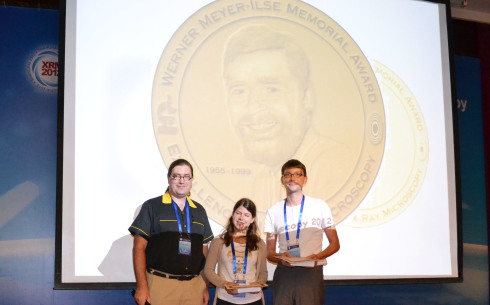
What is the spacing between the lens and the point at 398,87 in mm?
4523

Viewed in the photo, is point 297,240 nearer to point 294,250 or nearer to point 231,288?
point 294,250

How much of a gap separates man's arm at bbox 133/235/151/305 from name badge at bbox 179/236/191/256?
19 centimetres

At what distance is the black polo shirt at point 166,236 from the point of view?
9.15 ft

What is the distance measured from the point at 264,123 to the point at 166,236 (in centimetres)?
156


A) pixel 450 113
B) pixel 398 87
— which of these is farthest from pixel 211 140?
pixel 450 113

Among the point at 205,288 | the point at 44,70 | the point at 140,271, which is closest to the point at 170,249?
the point at 140,271

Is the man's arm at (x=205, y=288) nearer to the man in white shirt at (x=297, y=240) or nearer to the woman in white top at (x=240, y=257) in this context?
the woman in white top at (x=240, y=257)

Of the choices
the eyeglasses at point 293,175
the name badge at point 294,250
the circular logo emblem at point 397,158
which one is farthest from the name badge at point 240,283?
the circular logo emblem at point 397,158

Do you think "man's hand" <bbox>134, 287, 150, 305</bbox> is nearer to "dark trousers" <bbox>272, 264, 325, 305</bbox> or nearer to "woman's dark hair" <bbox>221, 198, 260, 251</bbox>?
"woman's dark hair" <bbox>221, 198, 260, 251</bbox>

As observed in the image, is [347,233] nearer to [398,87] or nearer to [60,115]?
[398,87]

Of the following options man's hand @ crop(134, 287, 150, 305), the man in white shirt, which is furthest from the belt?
the man in white shirt

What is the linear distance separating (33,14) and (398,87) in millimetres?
3122

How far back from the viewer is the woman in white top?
3.08 metres

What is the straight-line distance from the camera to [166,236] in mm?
2809
